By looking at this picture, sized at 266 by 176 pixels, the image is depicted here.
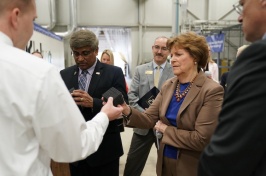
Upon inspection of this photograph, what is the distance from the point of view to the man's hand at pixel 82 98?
1854 mm

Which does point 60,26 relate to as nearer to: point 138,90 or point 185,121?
point 138,90

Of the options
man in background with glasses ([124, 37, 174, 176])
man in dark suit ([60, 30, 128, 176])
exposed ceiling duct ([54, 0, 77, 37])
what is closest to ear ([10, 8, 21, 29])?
man in dark suit ([60, 30, 128, 176])

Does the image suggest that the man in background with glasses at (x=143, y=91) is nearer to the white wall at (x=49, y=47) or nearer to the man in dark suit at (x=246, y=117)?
the man in dark suit at (x=246, y=117)

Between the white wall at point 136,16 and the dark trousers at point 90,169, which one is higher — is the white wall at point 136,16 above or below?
above

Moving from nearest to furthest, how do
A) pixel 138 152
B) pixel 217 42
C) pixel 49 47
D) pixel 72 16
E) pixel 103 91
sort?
1. pixel 103 91
2. pixel 138 152
3. pixel 49 47
4. pixel 217 42
5. pixel 72 16

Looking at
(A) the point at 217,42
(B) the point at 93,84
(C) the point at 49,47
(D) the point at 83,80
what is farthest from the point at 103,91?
(A) the point at 217,42

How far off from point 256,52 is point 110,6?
9727 mm

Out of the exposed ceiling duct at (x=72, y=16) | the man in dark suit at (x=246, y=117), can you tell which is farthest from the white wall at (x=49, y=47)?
the man in dark suit at (x=246, y=117)

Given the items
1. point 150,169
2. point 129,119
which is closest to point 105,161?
point 129,119

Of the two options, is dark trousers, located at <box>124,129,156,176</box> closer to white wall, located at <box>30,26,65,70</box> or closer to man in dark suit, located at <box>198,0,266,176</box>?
man in dark suit, located at <box>198,0,266,176</box>

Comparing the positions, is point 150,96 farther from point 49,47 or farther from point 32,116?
point 49,47

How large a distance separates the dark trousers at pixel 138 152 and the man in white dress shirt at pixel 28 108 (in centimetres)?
209

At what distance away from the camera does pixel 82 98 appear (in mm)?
1868

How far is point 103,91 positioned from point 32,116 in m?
1.20
